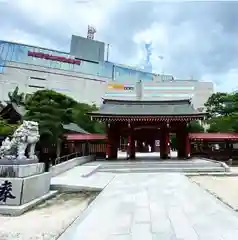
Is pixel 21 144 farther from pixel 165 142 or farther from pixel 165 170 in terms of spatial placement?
pixel 165 142

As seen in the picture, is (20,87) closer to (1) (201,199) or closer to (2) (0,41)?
(2) (0,41)

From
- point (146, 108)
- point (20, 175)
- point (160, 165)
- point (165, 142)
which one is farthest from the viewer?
point (146, 108)

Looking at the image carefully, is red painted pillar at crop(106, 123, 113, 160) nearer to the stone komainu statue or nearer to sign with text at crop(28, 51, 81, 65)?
the stone komainu statue

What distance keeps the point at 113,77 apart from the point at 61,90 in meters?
18.6

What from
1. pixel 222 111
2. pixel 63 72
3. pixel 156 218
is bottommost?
pixel 156 218

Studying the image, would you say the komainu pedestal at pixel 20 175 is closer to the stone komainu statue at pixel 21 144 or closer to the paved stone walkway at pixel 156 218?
the stone komainu statue at pixel 21 144

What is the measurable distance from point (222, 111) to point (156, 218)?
3496 cm

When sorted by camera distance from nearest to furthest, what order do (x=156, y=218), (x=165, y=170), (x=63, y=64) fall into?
(x=156, y=218) → (x=165, y=170) → (x=63, y=64)

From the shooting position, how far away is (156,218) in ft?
18.7

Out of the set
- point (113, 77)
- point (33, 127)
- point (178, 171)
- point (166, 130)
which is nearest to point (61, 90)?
point (113, 77)

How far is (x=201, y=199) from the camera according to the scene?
306 inches

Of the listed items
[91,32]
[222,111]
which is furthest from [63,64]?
[222,111]

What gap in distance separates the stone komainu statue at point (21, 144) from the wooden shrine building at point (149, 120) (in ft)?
38.3

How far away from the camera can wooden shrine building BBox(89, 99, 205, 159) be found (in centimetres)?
2064
